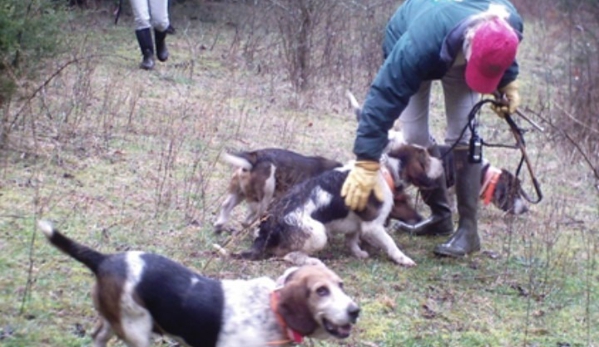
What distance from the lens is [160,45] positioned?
43.2 feet

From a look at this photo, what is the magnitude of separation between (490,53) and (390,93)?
72 cm

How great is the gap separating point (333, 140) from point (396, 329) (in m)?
5.69

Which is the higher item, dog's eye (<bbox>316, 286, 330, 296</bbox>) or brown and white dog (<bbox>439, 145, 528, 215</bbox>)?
dog's eye (<bbox>316, 286, 330, 296</bbox>)

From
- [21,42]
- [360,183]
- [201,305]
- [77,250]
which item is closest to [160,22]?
[21,42]

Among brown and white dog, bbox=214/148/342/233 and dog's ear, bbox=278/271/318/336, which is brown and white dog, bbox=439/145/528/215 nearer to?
brown and white dog, bbox=214/148/342/233

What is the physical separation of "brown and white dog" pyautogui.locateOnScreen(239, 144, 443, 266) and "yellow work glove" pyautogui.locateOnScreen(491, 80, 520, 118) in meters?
0.73

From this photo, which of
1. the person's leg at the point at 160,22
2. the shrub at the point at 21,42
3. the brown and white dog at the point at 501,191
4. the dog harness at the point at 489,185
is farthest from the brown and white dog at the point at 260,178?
the person's leg at the point at 160,22

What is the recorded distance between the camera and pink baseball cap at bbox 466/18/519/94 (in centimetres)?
575

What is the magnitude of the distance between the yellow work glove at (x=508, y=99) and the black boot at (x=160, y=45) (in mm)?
7302

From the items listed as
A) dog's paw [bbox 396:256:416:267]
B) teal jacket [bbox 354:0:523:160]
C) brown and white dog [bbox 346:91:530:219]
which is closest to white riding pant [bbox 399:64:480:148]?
teal jacket [bbox 354:0:523:160]

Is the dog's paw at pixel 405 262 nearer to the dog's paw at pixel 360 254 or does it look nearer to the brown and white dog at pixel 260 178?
the dog's paw at pixel 360 254

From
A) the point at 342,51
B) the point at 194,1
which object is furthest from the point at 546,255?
the point at 194,1

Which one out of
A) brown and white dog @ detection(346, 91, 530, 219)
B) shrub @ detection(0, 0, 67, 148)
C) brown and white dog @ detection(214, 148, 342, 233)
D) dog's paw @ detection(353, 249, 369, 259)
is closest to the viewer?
dog's paw @ detection(353, 249, 369, 259)

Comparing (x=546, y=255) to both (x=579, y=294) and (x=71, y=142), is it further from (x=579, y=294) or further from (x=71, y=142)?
(x=71, y=142)
